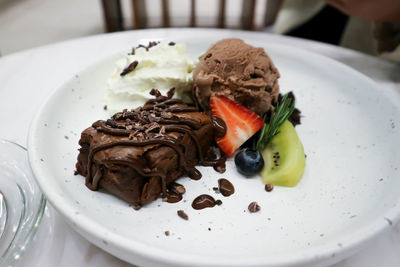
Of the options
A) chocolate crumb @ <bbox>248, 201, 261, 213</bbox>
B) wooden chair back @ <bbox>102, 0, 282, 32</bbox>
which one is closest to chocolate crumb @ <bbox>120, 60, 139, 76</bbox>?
chocolate crumb @ <bbox>248, 201, 261, 213</bbox>

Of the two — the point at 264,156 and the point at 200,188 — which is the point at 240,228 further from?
the point at 264,156

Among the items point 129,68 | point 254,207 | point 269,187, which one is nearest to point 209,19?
point 129,68

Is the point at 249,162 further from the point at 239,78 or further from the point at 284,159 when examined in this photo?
the point at 239,78

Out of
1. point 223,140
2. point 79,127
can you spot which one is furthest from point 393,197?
point 79,127

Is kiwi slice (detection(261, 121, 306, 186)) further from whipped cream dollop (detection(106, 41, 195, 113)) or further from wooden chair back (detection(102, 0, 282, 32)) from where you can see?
wooden chair back (detection(102, 0, 282, 32))

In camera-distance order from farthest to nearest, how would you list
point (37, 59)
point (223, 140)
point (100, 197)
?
point (37, 59), point (223, 140), point (100, 197)

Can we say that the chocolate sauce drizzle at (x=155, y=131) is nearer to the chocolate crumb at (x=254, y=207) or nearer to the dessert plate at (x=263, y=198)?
the dessert plate at (x=263, y=198)

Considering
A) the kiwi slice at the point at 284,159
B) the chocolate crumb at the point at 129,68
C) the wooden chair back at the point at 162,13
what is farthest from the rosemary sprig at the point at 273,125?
the wooden chair back at the point at 162,13
